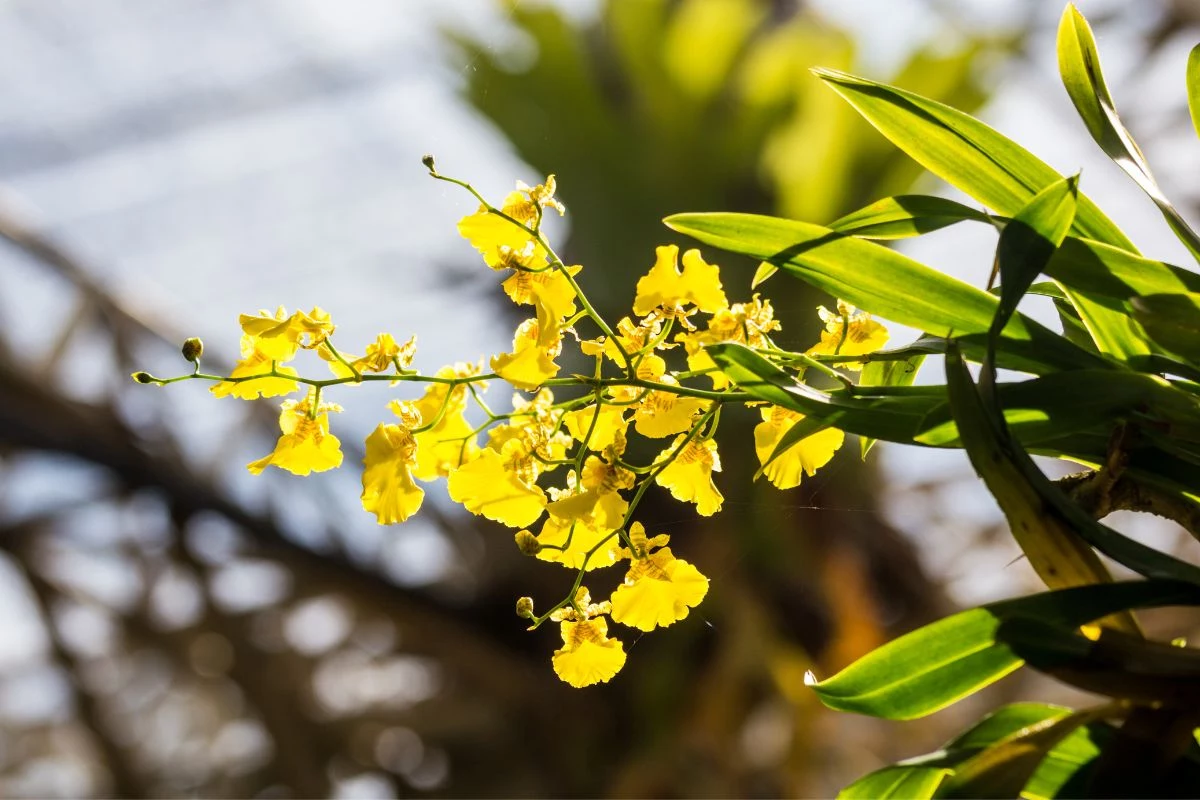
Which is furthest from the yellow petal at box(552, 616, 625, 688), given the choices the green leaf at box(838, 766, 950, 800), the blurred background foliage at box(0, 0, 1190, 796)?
the blurred background foliage at box(0, 0, 1190, 796)

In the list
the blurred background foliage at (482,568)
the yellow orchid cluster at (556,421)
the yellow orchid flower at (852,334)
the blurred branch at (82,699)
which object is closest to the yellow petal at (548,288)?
the yellow orchid cluster at (556,421)

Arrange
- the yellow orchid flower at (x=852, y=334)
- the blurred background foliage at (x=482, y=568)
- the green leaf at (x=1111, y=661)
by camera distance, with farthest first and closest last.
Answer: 1. the blurred background foliage at (x=482, y=568)
2. the yellow orchid flower at (x=852, y=334)
3. the green leaf at (x=1111, y=661)

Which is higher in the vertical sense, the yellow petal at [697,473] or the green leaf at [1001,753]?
the yellow petal at [697,473]

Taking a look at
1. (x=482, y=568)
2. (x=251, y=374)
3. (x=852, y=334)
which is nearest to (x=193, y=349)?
(x=251, y=374)

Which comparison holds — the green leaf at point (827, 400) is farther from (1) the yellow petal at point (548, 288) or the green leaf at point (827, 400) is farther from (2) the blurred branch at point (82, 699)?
(2) the blurred branch at point (82, 699)

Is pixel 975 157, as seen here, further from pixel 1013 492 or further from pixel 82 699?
pixel 82 699

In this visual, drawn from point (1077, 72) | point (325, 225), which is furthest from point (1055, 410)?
point (325, 225)
